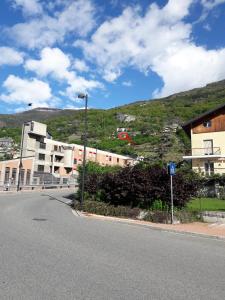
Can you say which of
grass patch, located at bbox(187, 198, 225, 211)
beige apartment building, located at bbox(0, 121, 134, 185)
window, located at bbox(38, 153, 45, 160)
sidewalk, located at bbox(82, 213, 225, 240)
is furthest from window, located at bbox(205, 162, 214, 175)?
window, located at bbox(38, 153, 45, 160)

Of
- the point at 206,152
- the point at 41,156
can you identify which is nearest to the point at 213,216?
the point at 206,152

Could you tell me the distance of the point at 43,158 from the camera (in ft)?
231

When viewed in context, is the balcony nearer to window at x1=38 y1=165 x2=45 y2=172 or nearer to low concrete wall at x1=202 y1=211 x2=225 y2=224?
low concrete wall at x1=202 y1=211 x2=225 y2=224

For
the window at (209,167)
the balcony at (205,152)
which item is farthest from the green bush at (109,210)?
the window at (209,167)

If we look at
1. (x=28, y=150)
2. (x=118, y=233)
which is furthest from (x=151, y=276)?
(x=28, y=150)

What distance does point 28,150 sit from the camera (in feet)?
220

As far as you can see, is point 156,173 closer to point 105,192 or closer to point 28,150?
point 105,192

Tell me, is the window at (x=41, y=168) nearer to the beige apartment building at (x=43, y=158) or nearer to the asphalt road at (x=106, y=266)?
the beige apartment building at (x=43, y=158)

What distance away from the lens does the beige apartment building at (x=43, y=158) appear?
5817cm

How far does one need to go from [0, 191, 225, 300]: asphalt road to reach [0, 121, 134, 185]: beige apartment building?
4762 centimetres

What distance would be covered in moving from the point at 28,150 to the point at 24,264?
205 ft

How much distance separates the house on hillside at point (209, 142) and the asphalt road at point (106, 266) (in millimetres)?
26383

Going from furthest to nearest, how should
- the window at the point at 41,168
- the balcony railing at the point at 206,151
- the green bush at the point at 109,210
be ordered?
the window at the point at 41,168 < the balcony railing at the point at 206,151 < the green bush at the point at 109,210

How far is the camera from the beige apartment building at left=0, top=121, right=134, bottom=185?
2290 inches
